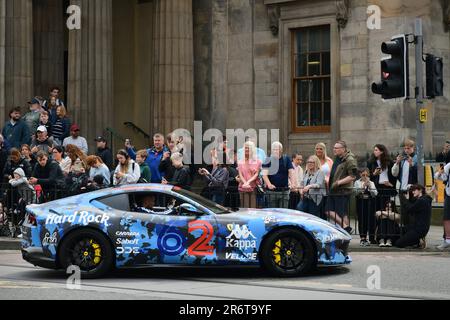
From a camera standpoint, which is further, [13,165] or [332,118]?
[332,118]

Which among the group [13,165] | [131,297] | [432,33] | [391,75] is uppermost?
[432,33]

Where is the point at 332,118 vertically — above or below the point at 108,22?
below

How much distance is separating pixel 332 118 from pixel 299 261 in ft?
38.4

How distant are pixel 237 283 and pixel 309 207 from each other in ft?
17.1

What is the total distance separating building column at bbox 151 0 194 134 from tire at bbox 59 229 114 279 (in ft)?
41.2

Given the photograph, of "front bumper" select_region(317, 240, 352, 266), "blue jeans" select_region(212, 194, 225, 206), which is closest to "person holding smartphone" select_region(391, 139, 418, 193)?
"blue jeans" select_region(212, 194, 225, 206)

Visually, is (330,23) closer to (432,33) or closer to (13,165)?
(432,33)

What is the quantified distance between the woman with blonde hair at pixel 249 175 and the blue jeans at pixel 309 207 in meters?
1.01

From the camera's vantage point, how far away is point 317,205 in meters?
18.8

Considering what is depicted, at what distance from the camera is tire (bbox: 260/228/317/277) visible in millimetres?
14453

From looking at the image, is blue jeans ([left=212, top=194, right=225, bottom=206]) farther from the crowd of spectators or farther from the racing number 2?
the racing number 2

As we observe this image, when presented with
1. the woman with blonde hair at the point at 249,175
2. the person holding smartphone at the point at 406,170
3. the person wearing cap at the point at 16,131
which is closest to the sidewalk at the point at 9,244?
the person wearing cap at the point at 16,131

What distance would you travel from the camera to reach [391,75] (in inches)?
685
